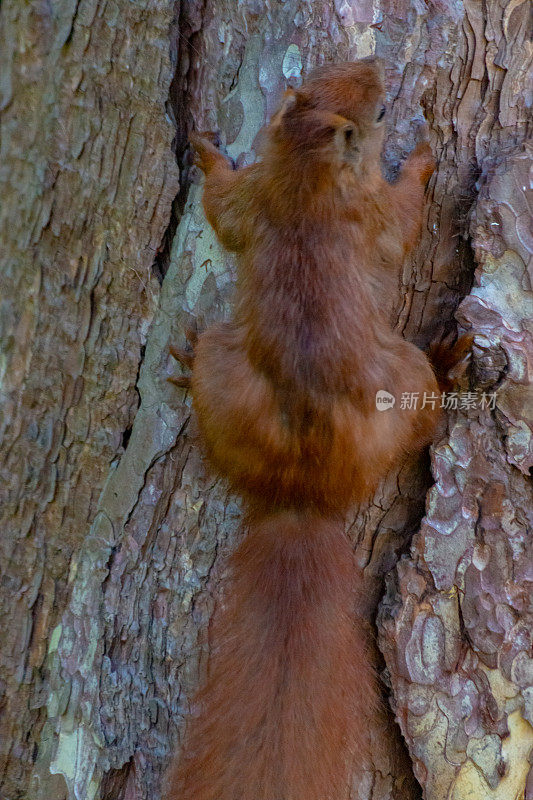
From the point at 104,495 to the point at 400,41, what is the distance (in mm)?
1243

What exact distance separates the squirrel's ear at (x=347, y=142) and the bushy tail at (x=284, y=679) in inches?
30.9

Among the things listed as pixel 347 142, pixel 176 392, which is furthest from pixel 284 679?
pixel 347 142

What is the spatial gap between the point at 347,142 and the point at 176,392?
0.68 meters

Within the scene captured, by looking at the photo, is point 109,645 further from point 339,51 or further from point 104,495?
point 339,51

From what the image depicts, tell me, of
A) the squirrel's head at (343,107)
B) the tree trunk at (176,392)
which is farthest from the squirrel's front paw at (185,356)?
the squirrel's head at (343,107)

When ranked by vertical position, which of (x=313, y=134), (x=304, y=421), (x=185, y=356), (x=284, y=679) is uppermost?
(x=313, y=134)

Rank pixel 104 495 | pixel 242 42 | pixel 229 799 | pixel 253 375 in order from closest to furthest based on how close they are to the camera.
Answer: pixel 229 799, pixel 253 375, pixel 242 42, pixel 104 495

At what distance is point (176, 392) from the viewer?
5.69 ft

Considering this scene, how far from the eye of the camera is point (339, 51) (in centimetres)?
162

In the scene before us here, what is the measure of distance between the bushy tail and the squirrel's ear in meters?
0.79

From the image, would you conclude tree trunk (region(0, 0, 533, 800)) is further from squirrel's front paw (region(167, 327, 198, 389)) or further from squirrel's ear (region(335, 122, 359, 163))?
squirrel's ear (region(335, 122, 359, 163))

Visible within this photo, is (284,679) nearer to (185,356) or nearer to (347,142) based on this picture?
(185,356)

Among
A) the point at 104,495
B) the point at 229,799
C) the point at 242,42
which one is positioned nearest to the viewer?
the point at 229,799

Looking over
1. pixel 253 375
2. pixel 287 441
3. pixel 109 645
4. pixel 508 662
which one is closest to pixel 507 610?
pixel 508 662
